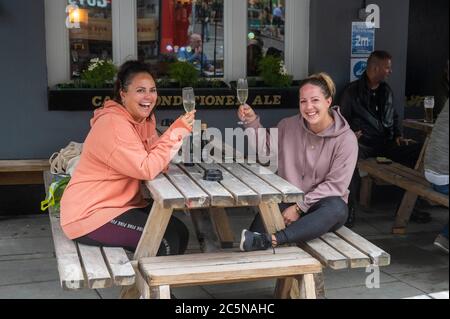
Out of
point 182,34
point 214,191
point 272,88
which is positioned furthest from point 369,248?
point 182,34

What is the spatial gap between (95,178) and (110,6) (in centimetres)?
286

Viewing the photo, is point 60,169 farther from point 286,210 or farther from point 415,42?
point 415,42

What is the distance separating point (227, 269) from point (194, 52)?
3.48 meters

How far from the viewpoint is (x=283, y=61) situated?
6652 millimetres

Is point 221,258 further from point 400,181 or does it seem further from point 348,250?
point 400,181

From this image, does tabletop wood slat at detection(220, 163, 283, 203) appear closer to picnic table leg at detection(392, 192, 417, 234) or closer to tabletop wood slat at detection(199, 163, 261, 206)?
tabletop wood slat at detection(199, 163, 261, 206)

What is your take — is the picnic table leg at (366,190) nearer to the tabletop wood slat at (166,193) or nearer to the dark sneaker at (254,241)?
the dark sneaker at (254,241)

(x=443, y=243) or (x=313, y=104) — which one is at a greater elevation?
(x=313, y=104)

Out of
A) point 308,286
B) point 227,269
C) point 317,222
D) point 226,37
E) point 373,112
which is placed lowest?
point 308,286

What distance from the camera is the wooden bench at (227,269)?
329cm

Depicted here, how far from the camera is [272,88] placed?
6.38 meters

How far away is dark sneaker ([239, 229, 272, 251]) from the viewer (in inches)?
143

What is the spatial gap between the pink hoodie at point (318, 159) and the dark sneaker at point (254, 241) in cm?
39

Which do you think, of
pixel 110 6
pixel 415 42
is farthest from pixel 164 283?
pixel 415 42
